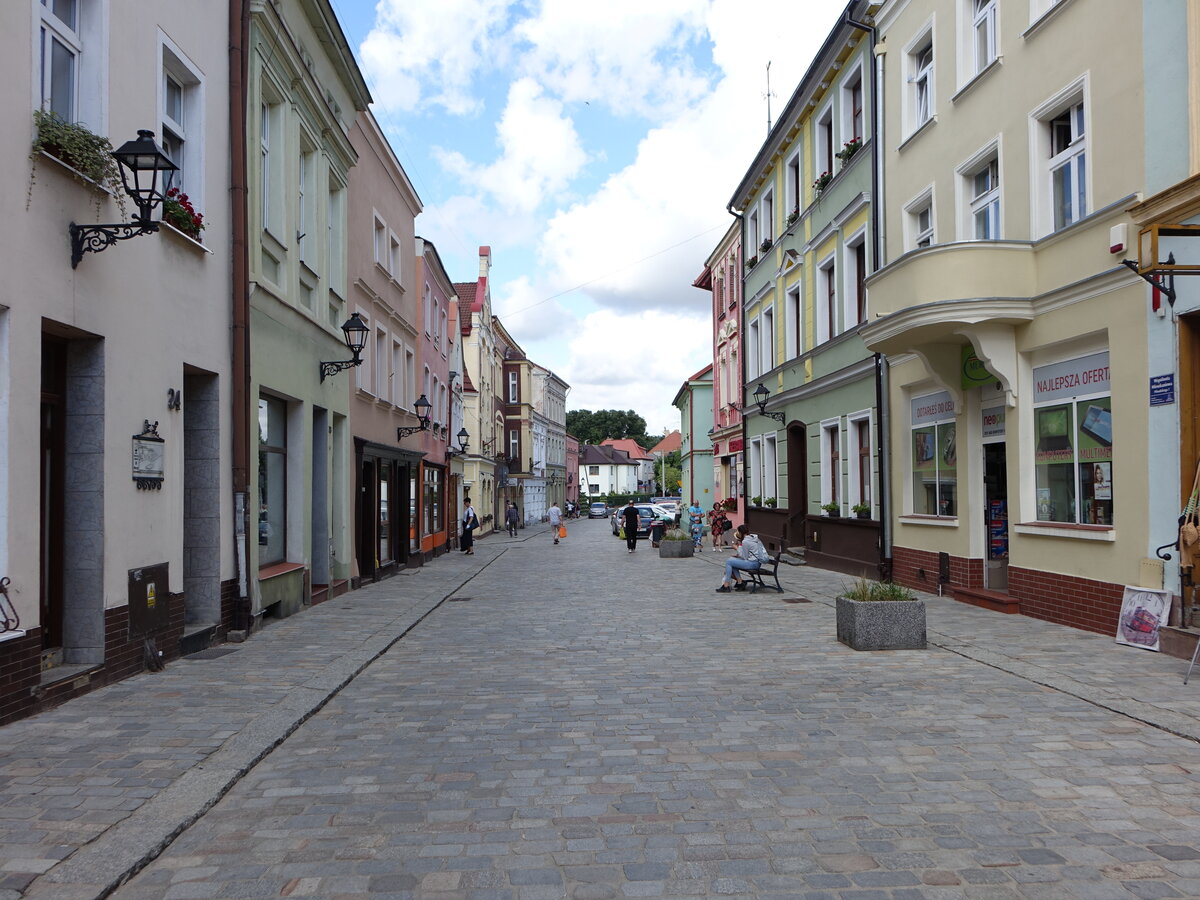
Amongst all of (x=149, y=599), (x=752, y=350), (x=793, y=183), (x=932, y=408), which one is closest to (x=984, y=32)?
(x=932, y=408)

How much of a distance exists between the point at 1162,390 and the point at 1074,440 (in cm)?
187

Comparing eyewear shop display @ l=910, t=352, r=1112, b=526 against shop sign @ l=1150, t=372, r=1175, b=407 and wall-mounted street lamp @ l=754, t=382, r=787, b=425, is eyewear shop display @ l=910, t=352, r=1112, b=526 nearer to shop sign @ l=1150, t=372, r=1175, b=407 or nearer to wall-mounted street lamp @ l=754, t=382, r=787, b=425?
shop sign @ l=1150, t=372, r=1175, b=407

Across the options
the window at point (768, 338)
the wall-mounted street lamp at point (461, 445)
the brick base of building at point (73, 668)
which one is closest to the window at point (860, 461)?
the window at point (768, 338)

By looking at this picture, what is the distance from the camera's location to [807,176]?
859 inches

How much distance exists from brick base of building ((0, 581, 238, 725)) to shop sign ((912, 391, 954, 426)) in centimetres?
1089

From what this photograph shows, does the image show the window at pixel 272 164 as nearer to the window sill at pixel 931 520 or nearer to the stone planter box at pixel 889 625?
the stone planter box at pixel 889 625

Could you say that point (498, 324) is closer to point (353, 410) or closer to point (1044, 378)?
point (353, 410)

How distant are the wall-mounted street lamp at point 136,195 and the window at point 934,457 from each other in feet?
36.8

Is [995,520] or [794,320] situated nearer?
[995,520]

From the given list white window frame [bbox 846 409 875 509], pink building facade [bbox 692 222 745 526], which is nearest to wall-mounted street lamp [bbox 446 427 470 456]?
pink building facade [bbox 692 222 745 526]

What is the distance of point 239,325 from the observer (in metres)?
11.0

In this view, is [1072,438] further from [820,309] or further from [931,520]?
[820,309]

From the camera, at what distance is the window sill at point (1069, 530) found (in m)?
10.3

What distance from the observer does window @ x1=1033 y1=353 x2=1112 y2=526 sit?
10.6m
